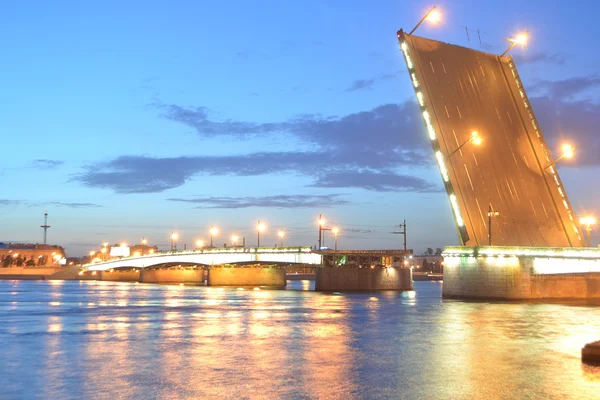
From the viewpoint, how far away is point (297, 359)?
732 inches

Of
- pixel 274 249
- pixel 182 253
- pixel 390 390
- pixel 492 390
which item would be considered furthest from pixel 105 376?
pixel 182 253

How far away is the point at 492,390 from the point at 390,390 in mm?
2044

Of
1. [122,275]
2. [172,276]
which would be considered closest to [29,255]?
[122,275]

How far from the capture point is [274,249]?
8144 centimetres

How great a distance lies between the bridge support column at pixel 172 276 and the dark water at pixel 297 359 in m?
85.1

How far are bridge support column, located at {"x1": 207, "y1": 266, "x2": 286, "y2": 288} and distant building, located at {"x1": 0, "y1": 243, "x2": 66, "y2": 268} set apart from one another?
8033 cm

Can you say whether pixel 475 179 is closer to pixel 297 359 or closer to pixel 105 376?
pixel 297 359

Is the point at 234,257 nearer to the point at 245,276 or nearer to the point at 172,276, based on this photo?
the point at 245,276

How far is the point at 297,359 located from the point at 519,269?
37.5 m

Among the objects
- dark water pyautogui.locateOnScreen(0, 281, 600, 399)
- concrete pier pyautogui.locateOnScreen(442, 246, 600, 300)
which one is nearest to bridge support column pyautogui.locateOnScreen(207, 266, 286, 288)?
concrete pier pyautogui.locateOnScreen(442, 246, 600, 300)

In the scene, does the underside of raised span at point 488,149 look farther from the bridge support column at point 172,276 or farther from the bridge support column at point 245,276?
the bridge support column at point 172,276

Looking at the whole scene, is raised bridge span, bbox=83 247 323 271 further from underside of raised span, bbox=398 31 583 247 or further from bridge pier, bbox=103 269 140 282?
underside of raised span, bbox=398 31 583 247

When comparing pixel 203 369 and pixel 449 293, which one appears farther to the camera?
pixel 449 293

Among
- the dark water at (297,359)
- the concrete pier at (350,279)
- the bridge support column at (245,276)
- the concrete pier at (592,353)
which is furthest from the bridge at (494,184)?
the bridge support column at (245,276)
